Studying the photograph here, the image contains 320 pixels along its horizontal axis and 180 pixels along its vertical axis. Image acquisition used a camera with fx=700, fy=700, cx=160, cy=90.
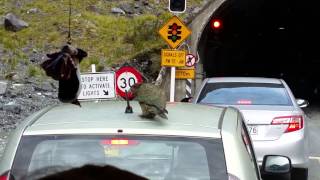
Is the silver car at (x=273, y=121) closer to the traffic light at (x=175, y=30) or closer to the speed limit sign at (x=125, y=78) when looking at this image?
the speed limit sign at (x=125, y=78)

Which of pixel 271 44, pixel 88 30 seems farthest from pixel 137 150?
pixel 271 44

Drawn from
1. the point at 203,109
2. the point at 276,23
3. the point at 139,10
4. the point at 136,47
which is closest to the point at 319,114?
the point at 136,47

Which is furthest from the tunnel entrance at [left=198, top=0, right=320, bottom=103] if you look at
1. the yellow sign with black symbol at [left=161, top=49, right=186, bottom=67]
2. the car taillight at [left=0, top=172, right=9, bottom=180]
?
the car taillight at [left=0, top=172, right=9, bottom=180]

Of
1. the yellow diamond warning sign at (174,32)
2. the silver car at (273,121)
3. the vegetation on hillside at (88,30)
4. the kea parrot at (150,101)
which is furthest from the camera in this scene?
the vegetation on hillside at (88,30)

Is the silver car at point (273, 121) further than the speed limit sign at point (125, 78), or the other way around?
the speed limit sign at point (125, 78)

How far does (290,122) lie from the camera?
34.0ft

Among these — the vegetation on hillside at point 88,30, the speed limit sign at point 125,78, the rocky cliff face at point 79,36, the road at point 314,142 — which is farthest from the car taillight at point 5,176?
the vegetation on hillside at point 88,30

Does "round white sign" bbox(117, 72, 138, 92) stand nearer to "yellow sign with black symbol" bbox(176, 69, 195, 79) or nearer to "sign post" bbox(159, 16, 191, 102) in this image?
"sign post" bbox(159, 16, 191, 102)

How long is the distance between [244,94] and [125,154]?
7.55 metres

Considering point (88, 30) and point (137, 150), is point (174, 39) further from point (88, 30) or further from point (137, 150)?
point (88, 30)

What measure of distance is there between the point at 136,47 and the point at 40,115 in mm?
30260

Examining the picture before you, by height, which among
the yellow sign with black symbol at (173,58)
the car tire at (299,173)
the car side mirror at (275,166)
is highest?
the yellow sign with black symbol at (173,58)

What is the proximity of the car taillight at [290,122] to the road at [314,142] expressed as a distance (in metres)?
1.58

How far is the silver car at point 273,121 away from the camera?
1016cm
